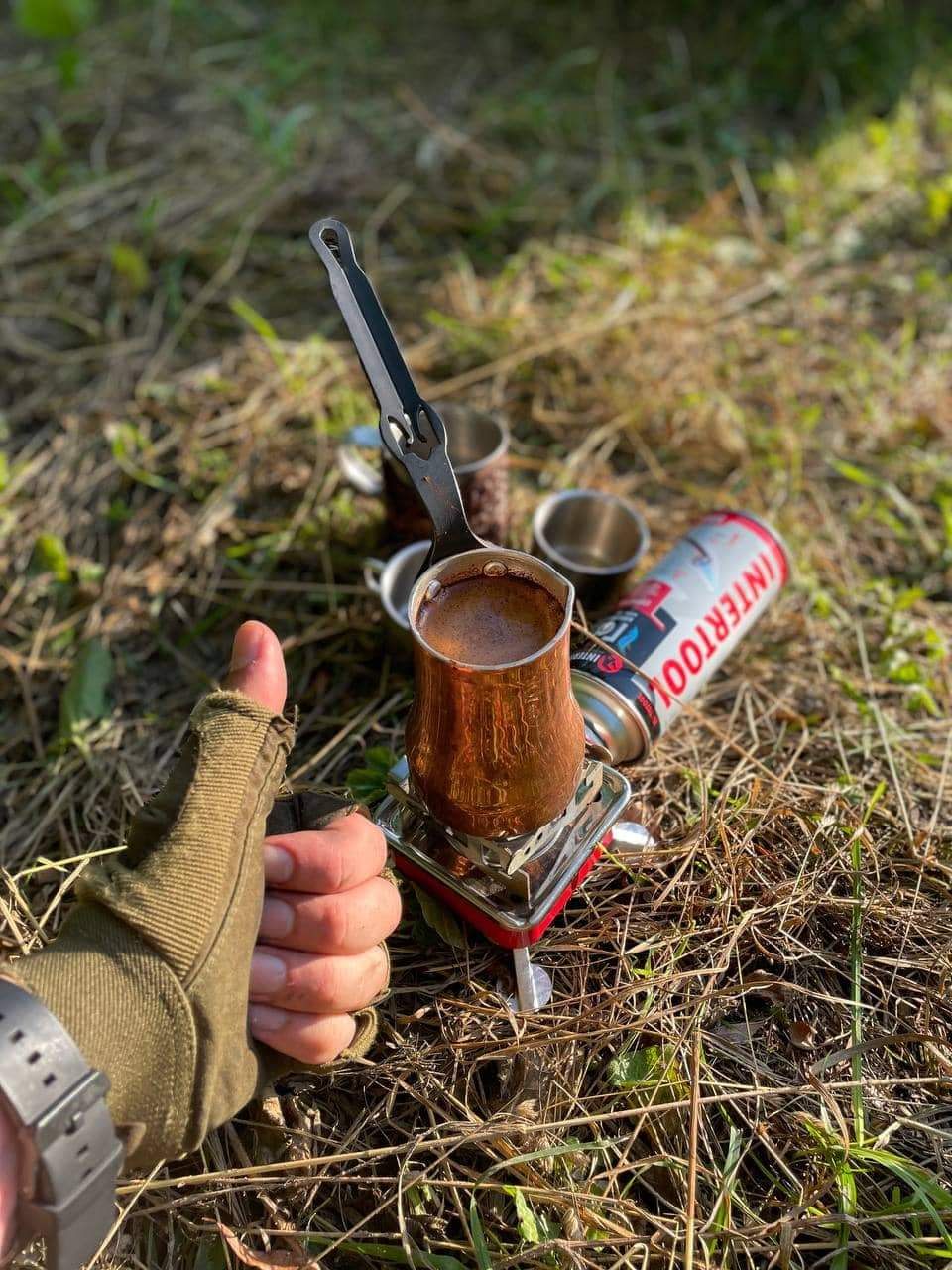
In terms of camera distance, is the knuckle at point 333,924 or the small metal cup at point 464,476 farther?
the small metal cup at point 464,476

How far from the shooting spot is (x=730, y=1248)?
121cm

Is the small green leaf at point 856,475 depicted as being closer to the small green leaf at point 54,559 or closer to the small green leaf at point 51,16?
the small green leaf at point 54,559

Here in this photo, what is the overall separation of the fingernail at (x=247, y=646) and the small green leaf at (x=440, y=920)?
45cm

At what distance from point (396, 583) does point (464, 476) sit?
23 cm

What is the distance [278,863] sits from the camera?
1.18 m

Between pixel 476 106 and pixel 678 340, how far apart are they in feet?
4.76

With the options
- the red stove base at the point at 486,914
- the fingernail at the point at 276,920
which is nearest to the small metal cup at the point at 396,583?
the red stove base at the point at 486,914

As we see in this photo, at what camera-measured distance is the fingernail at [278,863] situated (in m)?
1.18

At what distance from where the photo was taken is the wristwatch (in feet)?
3.24

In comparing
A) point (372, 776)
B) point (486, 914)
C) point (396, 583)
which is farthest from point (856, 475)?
point (486, 914)

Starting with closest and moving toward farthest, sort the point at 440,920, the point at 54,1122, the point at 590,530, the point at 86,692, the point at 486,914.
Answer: the point at 54,1122 < the point at 486,914 < the point at 440,920 < the point at 86,692 < the point at 590,530

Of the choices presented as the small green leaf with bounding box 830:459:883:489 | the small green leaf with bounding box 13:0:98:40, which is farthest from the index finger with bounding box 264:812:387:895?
the small green leaf with bounding box 13:0:98:40

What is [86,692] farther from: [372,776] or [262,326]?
[262,326]

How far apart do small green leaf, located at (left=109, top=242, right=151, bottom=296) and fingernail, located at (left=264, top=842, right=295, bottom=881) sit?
6.77 ft
